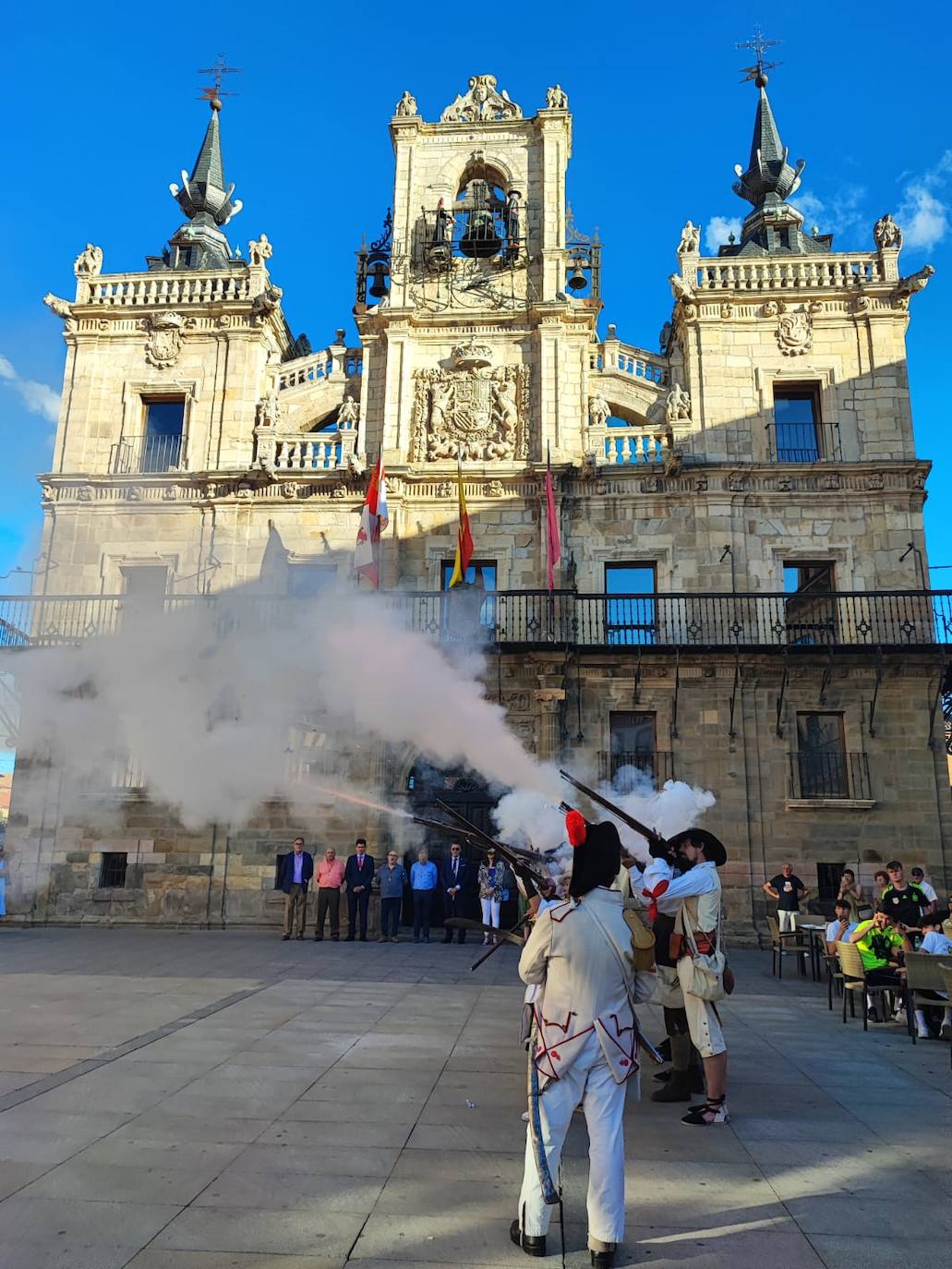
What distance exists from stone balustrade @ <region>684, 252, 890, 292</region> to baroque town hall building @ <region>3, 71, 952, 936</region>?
65mm

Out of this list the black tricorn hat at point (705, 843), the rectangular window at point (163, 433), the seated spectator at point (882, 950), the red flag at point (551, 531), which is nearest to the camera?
the black tricorn hat at point (705, 843)

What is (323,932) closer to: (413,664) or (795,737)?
(413,664)

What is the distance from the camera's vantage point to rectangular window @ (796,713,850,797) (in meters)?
17.0

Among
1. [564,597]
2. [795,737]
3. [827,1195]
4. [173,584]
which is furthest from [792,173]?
[827,1195]

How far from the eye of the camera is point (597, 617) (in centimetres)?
1786

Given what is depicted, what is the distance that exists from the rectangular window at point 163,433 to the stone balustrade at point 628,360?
9479mm

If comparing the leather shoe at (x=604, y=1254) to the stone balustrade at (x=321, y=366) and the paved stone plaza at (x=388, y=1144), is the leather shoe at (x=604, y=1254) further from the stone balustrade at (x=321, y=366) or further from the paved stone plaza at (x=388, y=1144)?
the stone balustrade at (x=321, y=366)

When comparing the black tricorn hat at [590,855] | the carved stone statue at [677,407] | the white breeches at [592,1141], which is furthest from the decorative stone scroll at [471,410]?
the white breeches at [592,1141]

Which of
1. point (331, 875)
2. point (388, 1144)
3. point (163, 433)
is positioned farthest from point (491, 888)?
point (163, 433)

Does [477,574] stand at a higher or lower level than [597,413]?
lower

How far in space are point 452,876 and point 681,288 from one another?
1336 cm

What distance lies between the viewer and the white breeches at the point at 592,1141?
3.67 m

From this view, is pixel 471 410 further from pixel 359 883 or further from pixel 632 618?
pixel 359 883

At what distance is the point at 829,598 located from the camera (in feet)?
58.9
